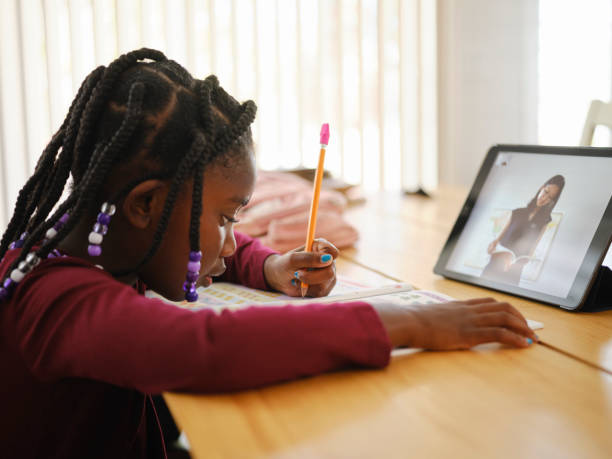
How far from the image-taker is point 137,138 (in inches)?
29.2

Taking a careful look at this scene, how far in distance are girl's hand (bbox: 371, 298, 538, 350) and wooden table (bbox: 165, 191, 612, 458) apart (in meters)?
0.01

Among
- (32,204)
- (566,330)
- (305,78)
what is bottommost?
(566,330)

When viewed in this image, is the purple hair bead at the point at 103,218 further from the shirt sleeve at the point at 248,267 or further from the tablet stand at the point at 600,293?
the tablet stand at the point at 600,293

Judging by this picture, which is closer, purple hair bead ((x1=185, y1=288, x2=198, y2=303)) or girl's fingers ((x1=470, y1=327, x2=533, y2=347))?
girl's fingers ((x1=470, y1=327, x2=533, y2=347))

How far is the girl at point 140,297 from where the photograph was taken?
61 centimetres

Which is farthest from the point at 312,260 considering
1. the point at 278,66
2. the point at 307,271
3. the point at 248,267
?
the point at 278,66

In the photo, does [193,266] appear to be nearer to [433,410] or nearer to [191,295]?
[191,295]

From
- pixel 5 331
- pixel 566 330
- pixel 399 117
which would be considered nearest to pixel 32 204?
pixel 5 331

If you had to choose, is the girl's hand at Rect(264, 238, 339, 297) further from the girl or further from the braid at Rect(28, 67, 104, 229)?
the braid at Rect(28, 67, 104, 229)

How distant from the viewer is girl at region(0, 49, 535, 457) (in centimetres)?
61

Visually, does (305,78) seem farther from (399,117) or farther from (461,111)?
(461,111)

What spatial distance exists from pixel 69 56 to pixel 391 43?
4.40 ft

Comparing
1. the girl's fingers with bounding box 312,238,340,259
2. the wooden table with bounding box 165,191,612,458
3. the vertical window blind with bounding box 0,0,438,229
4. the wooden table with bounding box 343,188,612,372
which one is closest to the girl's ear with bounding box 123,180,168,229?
the wooden table with bounding box 165,191,612,458

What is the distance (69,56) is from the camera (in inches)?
95.1
